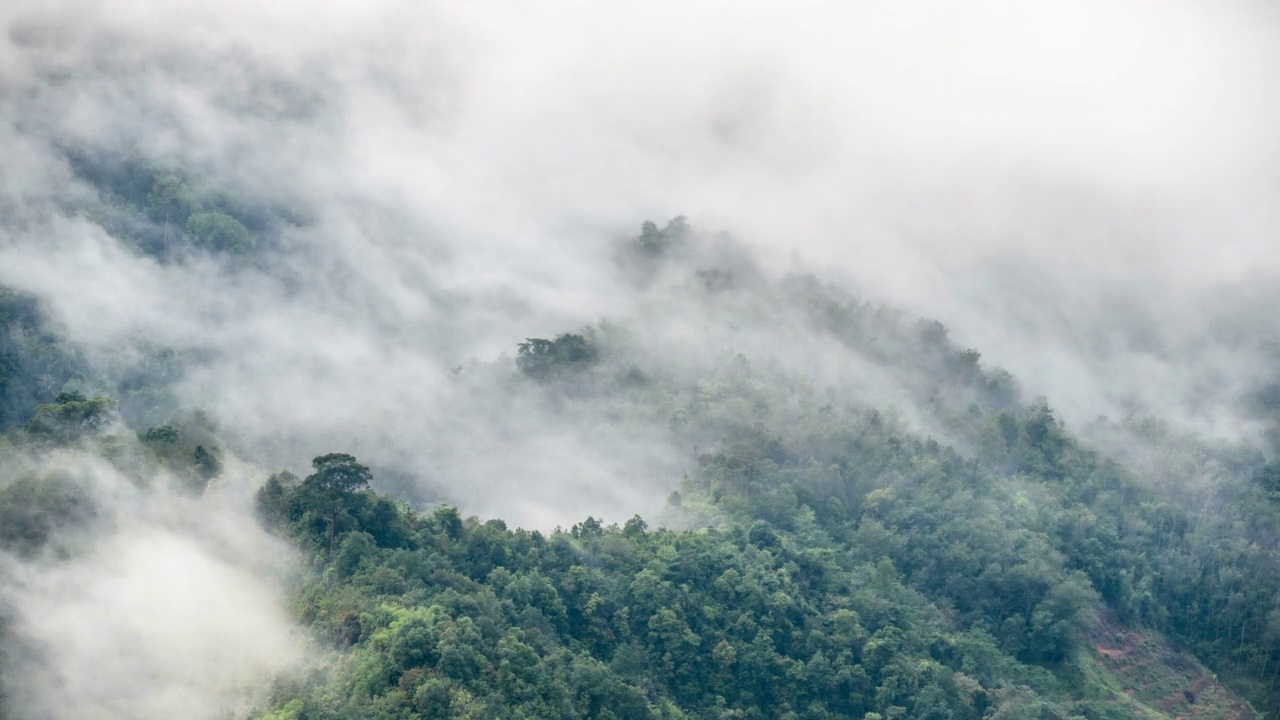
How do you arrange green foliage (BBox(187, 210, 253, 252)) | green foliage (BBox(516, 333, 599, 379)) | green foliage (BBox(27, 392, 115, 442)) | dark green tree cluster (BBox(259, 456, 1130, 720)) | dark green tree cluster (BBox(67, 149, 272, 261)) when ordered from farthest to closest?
green foliage (BBox(187, 210, 253, 252))
dark green tree cluster (BBox(67, 149, 272, 261))
green foliage (BBox(516, 333, 599, 379))
green foliage (BBox(27, 392, 115, 442))
dark green tree cluster (BBox(259, 456, 1130, 720))

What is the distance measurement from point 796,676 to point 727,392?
62.4 ft

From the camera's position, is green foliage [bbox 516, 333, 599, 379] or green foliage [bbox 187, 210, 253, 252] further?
green foliage [bbox 187, 210, 253, 252]

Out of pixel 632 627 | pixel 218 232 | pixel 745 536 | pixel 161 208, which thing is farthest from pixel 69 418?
pixel 745 536

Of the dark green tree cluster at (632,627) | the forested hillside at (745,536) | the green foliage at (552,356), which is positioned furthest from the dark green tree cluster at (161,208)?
the dark green tree cluster at (632,627)

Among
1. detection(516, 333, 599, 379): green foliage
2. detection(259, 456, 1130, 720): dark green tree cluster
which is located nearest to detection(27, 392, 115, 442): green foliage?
detection(259, 456, 1130, 720): dark green tree cluster

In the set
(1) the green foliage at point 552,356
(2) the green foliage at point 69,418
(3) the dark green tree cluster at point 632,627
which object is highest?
(1) the green foliage at point 552,356

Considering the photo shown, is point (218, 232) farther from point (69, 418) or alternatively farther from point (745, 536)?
point (745, 536)

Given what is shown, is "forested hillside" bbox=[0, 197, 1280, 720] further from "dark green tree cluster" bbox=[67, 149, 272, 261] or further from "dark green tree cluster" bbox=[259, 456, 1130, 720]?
"dark green tree cluster" bbox=[67, 149, 272, 261]

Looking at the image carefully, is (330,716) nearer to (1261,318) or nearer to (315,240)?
(315,240)

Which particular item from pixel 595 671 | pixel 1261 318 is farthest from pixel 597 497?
pixel 1261 318

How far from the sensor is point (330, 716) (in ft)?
152

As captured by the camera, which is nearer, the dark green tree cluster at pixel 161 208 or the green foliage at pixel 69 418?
the green foliage at pixel 69 418

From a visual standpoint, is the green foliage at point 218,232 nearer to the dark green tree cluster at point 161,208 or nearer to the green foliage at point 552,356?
the dark green tree cluster at point 161,208

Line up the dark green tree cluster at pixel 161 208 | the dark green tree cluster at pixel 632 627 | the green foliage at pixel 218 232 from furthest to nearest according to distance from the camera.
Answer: the green foliage at pixel 218 232
the dark green tree cluster at pixel 161 208
the dark green tree cluster at pixel 632 627
